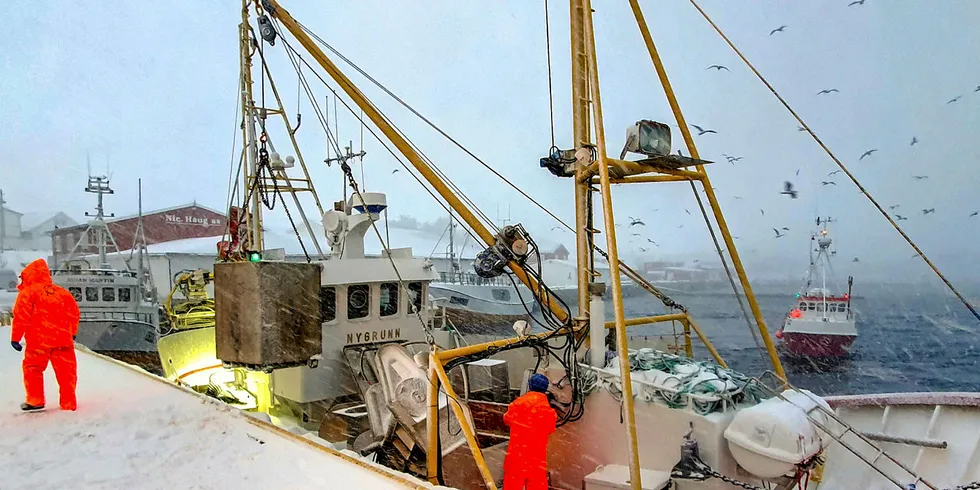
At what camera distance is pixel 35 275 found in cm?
512

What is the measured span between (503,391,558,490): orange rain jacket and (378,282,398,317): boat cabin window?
4.53 m

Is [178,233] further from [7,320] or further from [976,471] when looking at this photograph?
[976,471]

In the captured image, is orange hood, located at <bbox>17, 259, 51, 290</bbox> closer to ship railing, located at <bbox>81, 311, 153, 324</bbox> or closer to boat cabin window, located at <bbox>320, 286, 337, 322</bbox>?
boat cabin window, located at <bbox>320, 286, 337, 322</bbox>

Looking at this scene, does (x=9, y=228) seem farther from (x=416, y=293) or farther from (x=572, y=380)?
(x=572, y=380)

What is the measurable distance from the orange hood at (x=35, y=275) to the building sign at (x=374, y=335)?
3.61 m

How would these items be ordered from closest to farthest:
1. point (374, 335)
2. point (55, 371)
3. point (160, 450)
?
point (160, 450)
point (55, 371)
point (374, 335)

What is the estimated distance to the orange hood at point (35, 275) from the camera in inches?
200

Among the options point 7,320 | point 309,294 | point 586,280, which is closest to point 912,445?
point 586,280

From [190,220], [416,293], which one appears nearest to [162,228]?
[190,220]

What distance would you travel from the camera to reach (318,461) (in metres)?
4.20

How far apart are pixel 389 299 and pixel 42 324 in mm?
4286

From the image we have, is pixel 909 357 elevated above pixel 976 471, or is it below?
below

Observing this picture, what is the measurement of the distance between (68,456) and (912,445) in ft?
25.6

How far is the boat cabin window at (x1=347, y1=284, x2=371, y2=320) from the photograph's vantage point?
805 centimetres
